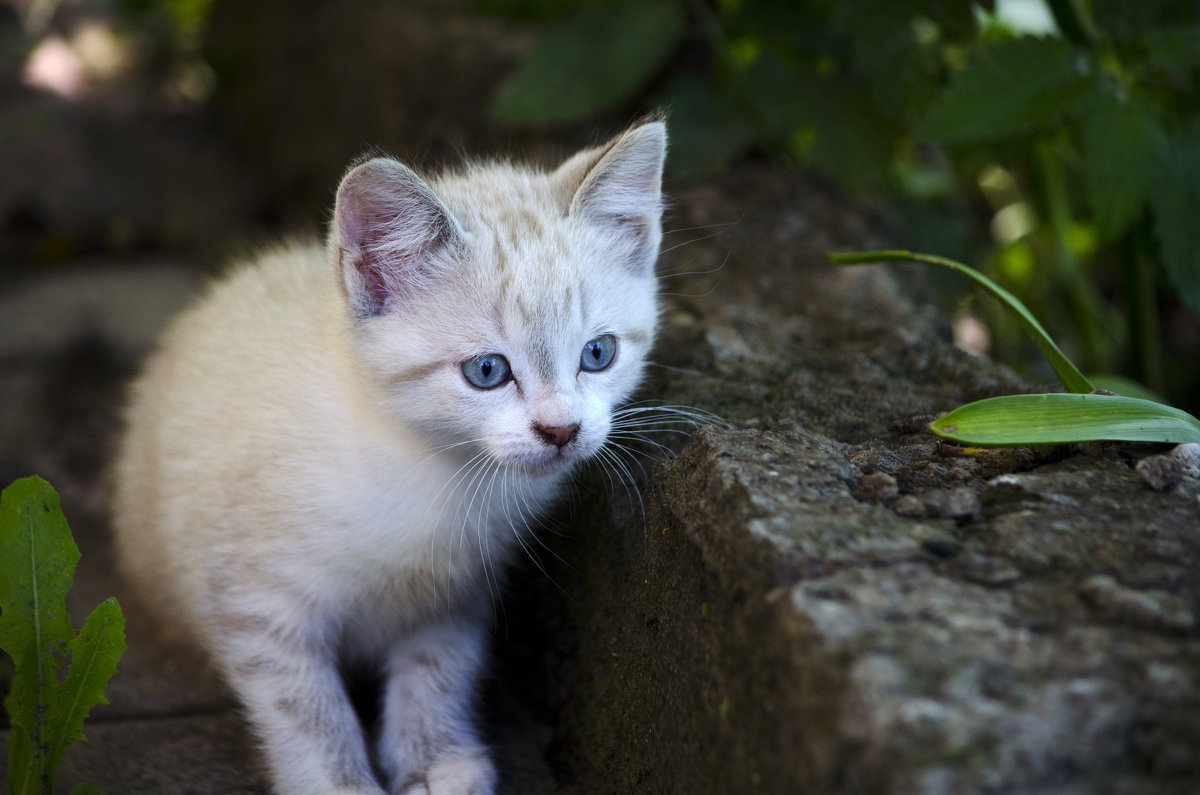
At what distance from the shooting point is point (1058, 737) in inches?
45.4

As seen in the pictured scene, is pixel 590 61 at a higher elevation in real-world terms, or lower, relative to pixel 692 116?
higher

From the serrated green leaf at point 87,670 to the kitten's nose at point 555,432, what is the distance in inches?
32.8

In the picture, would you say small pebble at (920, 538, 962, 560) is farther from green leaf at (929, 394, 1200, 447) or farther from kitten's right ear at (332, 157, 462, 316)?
kitten's right ear at (332, 157, 462, 316)

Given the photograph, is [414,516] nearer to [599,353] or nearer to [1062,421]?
[599,353]

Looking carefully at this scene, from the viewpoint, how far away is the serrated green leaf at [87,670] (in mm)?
1738

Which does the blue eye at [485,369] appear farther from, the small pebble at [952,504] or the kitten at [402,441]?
the small pebble at [952,504]

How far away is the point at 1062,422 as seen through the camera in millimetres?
1685

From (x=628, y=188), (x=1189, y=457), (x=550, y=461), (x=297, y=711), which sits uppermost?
(x=628, y=188)

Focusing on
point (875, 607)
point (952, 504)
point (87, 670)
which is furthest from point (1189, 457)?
point (87, 670)

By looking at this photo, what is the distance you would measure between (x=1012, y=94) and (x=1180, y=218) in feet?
1.73

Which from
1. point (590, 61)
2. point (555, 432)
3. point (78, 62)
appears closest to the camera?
point (555, 432)

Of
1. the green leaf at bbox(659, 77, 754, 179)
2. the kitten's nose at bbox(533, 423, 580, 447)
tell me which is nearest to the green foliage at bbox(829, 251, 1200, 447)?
the kitten's nose at bbox(533, 423, 580, 447)

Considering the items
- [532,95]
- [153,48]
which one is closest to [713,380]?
[532,95]

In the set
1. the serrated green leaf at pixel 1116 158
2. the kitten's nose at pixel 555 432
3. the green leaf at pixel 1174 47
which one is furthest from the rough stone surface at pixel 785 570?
the green leaf at pixel 1174 47
